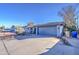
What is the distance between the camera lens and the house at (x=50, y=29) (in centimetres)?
297

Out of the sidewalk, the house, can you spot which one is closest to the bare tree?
the house

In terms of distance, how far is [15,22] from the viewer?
2.98m

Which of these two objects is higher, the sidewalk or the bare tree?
the bare tree

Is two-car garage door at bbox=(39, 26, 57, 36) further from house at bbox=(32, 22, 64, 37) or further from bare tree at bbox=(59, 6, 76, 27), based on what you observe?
bare tree at bbox=(59, 6, 76, 27)

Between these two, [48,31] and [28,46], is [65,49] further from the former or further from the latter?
[28,46]

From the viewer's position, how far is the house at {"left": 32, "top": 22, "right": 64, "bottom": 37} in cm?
297

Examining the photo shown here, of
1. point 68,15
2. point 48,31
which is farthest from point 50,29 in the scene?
point 68,15

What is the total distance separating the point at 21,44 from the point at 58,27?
479mm

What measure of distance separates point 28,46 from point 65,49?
17.1 inches

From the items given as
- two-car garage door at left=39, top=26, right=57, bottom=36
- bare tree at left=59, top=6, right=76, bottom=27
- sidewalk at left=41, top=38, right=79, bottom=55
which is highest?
bare tree at left=59, top=6, right=76, bottom=27

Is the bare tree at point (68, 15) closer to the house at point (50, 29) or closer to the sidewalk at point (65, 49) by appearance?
the house at point (50, 29)

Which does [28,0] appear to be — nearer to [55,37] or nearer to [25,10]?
[25,10]

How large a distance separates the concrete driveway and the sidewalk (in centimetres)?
5
